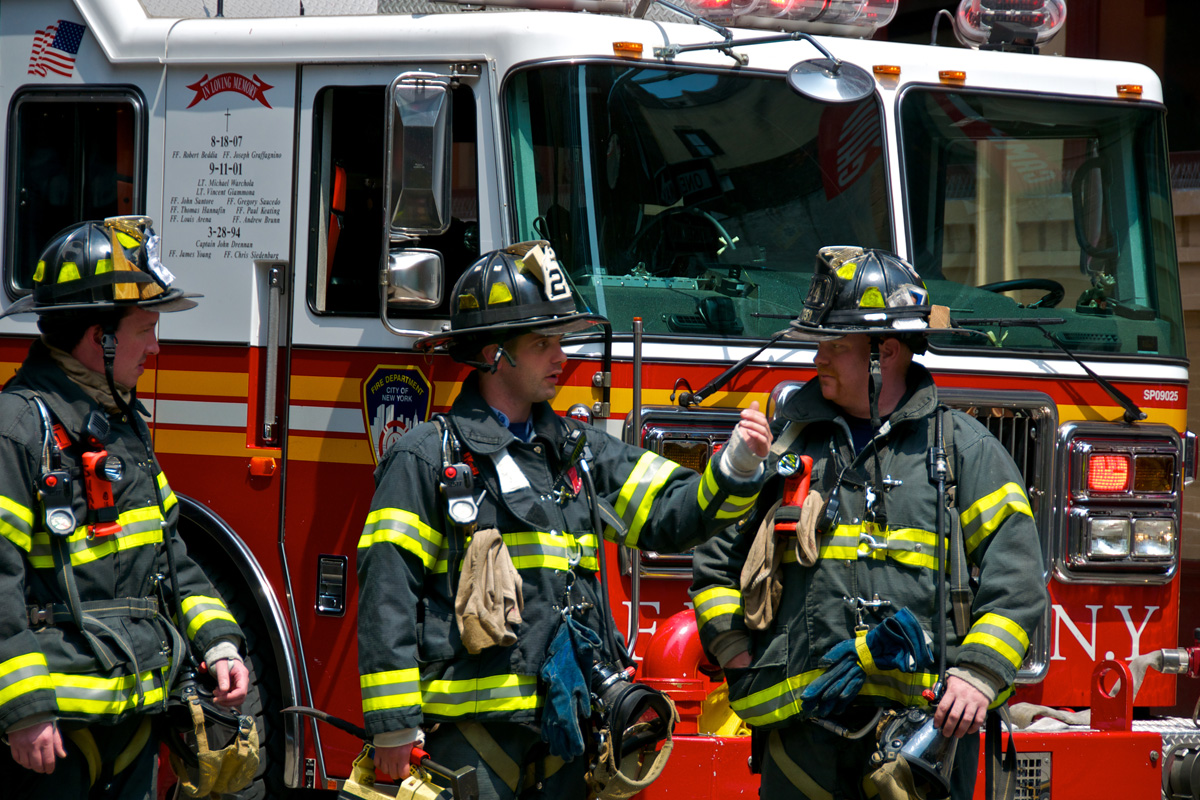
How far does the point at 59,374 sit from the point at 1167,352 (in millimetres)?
3727

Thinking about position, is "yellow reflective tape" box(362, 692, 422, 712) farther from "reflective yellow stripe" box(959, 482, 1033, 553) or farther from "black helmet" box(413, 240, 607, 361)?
"reflective yellow stripe" box(959, 482, 1033, 553)

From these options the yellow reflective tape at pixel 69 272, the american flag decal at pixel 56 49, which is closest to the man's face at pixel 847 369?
the yellow reflective tape at pixel 69 272

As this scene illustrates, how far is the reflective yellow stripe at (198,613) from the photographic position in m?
3.26

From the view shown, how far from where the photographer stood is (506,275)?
3.17 metres

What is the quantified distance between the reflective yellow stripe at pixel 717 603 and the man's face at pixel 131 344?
1588mm

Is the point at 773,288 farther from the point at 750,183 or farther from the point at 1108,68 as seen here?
the point at 1108,68

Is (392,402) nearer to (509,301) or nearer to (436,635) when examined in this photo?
(509,301)

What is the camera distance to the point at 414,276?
404cm

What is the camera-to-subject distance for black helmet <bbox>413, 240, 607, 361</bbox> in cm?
316

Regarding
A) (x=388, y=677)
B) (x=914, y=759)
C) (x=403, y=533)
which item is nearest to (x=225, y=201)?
(x=403, y=533)

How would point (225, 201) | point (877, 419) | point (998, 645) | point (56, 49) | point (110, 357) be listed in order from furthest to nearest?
point (56, 49), point (225, 201), point (877, 419), point (110, 357), point (998, 645)

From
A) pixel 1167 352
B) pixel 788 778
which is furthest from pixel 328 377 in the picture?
pixel 1167 352

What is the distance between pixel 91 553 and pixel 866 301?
6.71 feet

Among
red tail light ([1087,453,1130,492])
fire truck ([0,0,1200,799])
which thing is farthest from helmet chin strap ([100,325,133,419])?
red tail light ([1087,453,1130,492])
